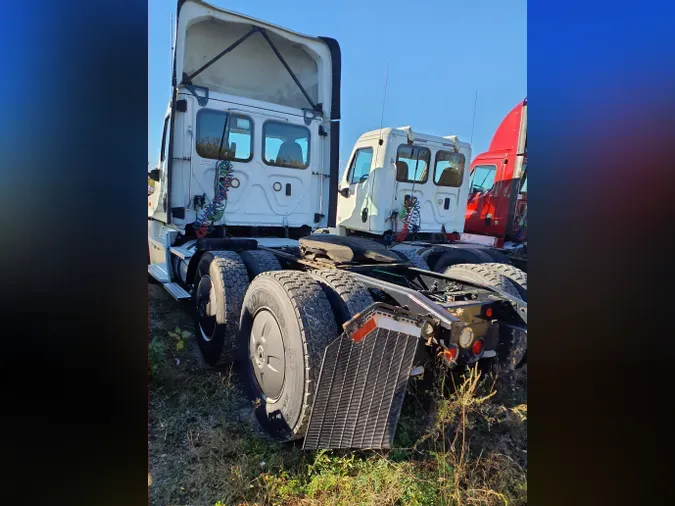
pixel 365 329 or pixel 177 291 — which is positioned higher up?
pixel 365 329

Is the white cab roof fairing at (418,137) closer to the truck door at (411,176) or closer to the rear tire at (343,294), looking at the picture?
the truck door at (411,176)

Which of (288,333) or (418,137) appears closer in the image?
(288,333)

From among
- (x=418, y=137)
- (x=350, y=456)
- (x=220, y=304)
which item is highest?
(x=418, y=137)

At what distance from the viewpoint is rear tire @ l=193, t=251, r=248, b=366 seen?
3395 millimetres

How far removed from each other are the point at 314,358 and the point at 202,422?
3.67 feet

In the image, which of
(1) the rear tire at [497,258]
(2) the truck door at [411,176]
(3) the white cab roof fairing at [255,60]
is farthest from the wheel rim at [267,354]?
(2) the truck door at [411,176]

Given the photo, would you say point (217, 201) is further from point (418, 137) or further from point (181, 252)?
point (418, 137)

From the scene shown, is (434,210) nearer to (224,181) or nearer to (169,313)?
(224,181)

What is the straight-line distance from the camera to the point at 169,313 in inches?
185

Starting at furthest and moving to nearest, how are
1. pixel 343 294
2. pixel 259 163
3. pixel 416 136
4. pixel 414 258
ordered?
pixel 416 136, pixel 259 163, pixel 414 258, pixel 343 294

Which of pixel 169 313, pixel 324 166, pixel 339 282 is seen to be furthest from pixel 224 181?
pixel 339 282

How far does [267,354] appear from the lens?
265 cm

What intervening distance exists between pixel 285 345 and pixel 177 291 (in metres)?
2.30

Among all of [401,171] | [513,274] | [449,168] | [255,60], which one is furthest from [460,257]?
[255,60]
